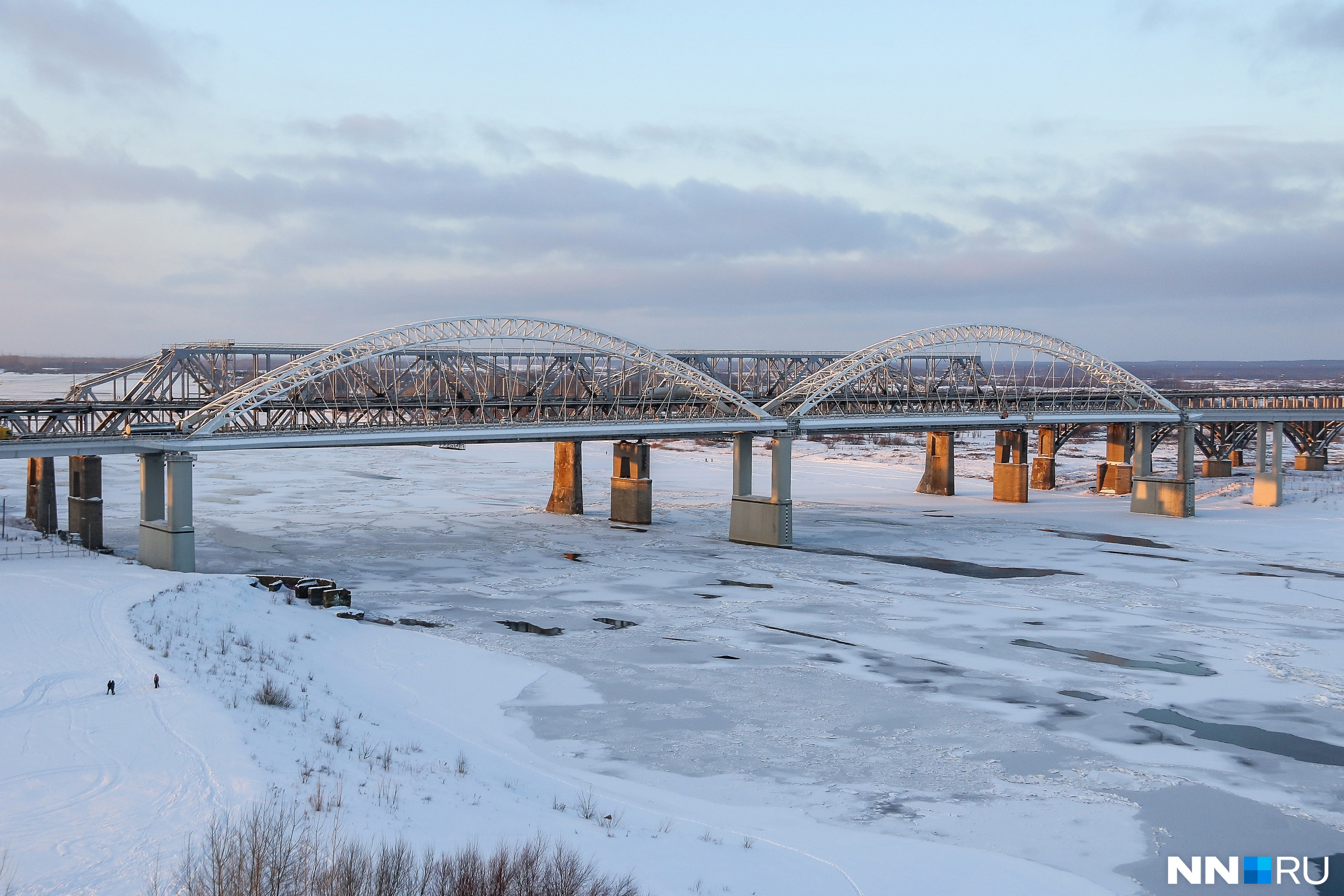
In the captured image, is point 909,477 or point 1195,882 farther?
point 909,477

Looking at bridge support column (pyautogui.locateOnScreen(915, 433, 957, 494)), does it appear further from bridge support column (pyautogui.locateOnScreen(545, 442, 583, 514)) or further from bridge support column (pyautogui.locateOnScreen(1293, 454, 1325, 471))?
bridge support column (pyautogui.locateOnScreen(1293, 454, 1325, 471))

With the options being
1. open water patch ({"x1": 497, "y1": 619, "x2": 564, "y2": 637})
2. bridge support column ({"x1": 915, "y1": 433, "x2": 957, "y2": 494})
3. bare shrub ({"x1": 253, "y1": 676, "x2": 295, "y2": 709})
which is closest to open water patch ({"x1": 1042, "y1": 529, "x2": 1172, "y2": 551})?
bridge support column ({"x1": 915, "y1": 433, "x2": 957, "y2": 494})

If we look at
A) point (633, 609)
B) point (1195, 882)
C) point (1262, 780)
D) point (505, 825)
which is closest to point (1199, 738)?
point (1262, 780)

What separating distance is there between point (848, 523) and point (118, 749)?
169 ft

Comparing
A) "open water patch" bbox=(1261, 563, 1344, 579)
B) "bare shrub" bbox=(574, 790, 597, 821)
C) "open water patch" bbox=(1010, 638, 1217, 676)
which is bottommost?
"open water patch" bbox=(1010, 638, 1217, 676)

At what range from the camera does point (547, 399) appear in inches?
2613

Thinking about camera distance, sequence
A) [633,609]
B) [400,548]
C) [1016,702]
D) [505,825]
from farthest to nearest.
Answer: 1. [400,548]
2. [633,609]
3. [1016,702]
4. [505,825]

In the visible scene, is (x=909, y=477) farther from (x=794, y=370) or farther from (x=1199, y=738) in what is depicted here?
(x=1199, y=738)

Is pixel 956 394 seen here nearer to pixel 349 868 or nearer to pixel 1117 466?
pixel 1117 466

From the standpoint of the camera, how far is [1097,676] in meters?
29.7

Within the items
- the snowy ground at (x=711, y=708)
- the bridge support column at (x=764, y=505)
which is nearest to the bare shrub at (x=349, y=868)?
the snowy ground at (x=711, y=708)

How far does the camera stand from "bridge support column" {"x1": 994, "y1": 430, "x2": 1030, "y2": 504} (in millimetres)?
77875

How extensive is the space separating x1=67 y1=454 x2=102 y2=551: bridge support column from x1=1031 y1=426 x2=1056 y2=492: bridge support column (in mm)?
67194

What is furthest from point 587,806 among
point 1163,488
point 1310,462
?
point 1310,462
